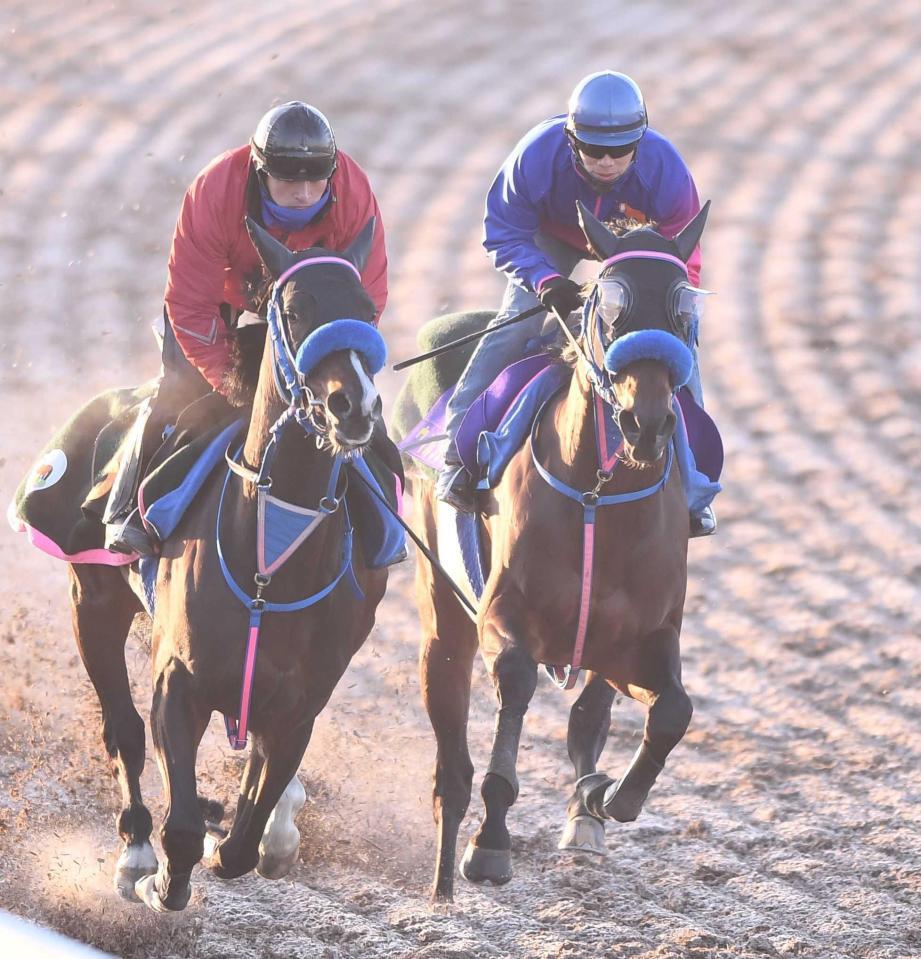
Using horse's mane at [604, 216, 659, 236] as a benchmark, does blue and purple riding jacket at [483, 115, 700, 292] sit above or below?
below

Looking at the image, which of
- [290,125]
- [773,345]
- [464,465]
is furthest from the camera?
[773,345]

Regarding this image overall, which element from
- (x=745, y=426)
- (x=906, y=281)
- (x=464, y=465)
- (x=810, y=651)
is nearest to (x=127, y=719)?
(x=464, y=465)

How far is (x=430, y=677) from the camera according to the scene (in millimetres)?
6785

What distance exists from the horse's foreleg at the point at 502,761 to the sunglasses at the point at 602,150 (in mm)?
1687

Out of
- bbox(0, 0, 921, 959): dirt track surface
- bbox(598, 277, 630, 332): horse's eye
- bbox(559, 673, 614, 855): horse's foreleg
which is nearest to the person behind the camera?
bbox(598, 277, 630, 332): horse's eye

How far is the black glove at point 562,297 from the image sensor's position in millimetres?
5930

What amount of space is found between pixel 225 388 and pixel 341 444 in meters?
0.94

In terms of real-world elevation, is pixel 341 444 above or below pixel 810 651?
above

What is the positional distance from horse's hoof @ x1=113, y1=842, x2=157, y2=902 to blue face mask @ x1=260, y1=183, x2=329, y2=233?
2.25 meters

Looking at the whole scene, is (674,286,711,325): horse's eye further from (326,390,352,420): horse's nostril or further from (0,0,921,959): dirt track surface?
(0,0,921,959): dirt track surface

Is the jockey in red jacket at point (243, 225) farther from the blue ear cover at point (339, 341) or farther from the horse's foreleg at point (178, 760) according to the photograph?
the blue ear cover at point (339, 341)

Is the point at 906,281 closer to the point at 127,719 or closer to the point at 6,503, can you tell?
the point at 6,503

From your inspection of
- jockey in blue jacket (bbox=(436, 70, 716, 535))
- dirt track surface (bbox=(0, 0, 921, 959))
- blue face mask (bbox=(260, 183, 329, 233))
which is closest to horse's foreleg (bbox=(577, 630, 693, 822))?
dirt track surface (bbox=(0, 0, 921, 959))

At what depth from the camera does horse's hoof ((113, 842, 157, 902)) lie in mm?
5992
